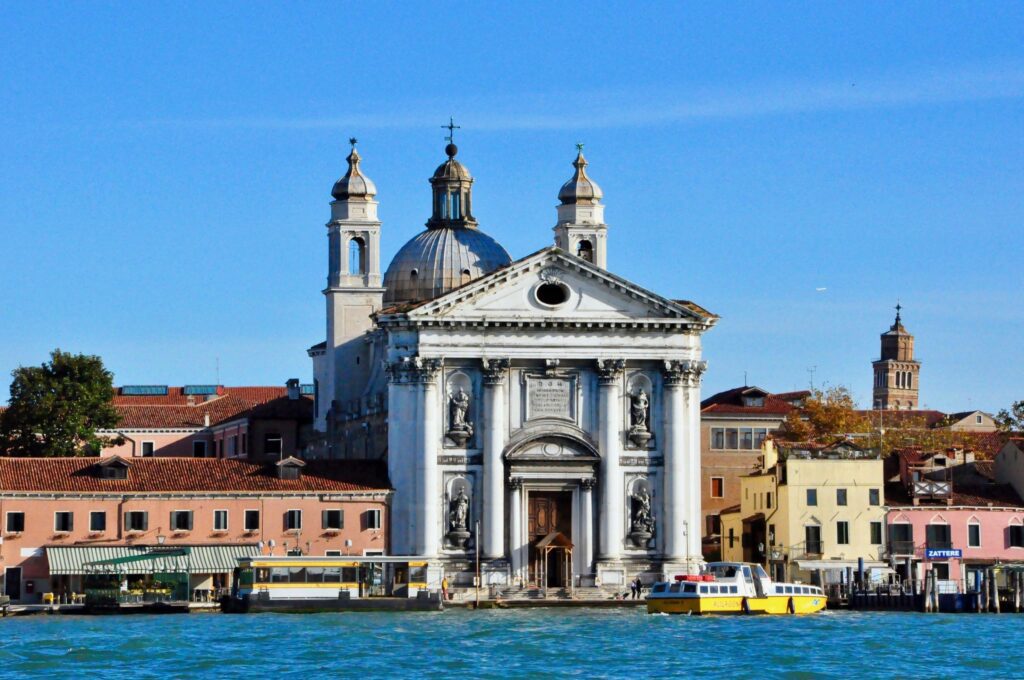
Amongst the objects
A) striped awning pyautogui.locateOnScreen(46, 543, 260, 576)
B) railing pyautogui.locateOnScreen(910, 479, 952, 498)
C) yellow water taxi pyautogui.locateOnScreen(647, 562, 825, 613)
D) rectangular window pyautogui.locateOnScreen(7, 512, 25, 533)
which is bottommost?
yellow water taxi pyautogui.locateOnScreen(647, 562, 825, 613)

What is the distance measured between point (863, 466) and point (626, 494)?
880cm

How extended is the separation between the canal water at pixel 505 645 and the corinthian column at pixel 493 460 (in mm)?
→ 5191

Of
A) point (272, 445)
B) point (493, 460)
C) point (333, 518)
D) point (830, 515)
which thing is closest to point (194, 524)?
point (333, 518)

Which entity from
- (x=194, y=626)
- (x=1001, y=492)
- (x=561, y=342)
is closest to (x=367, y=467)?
(x=561, y=342)

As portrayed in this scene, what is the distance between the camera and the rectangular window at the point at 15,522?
256 feet

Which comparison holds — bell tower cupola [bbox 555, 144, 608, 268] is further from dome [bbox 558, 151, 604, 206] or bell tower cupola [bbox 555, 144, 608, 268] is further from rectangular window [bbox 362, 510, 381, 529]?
rectangular window [bbox 362, 510, 381, 529]

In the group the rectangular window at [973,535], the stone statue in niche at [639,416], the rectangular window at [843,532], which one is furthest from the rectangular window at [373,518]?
the rectangular window at [973,535]

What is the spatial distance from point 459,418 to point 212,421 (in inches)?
1233

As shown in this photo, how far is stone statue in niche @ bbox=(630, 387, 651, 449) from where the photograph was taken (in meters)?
81.3

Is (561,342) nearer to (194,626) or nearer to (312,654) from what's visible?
(194,626)

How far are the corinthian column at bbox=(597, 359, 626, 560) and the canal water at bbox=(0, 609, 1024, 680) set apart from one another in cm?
577

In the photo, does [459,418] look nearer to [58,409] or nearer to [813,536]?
[813,536]

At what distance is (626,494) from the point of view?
267 feet

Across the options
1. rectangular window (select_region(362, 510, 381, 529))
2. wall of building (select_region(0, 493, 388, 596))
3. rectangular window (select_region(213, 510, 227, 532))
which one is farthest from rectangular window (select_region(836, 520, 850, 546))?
rectangular window (select_region(213, 510, 227, 532))
